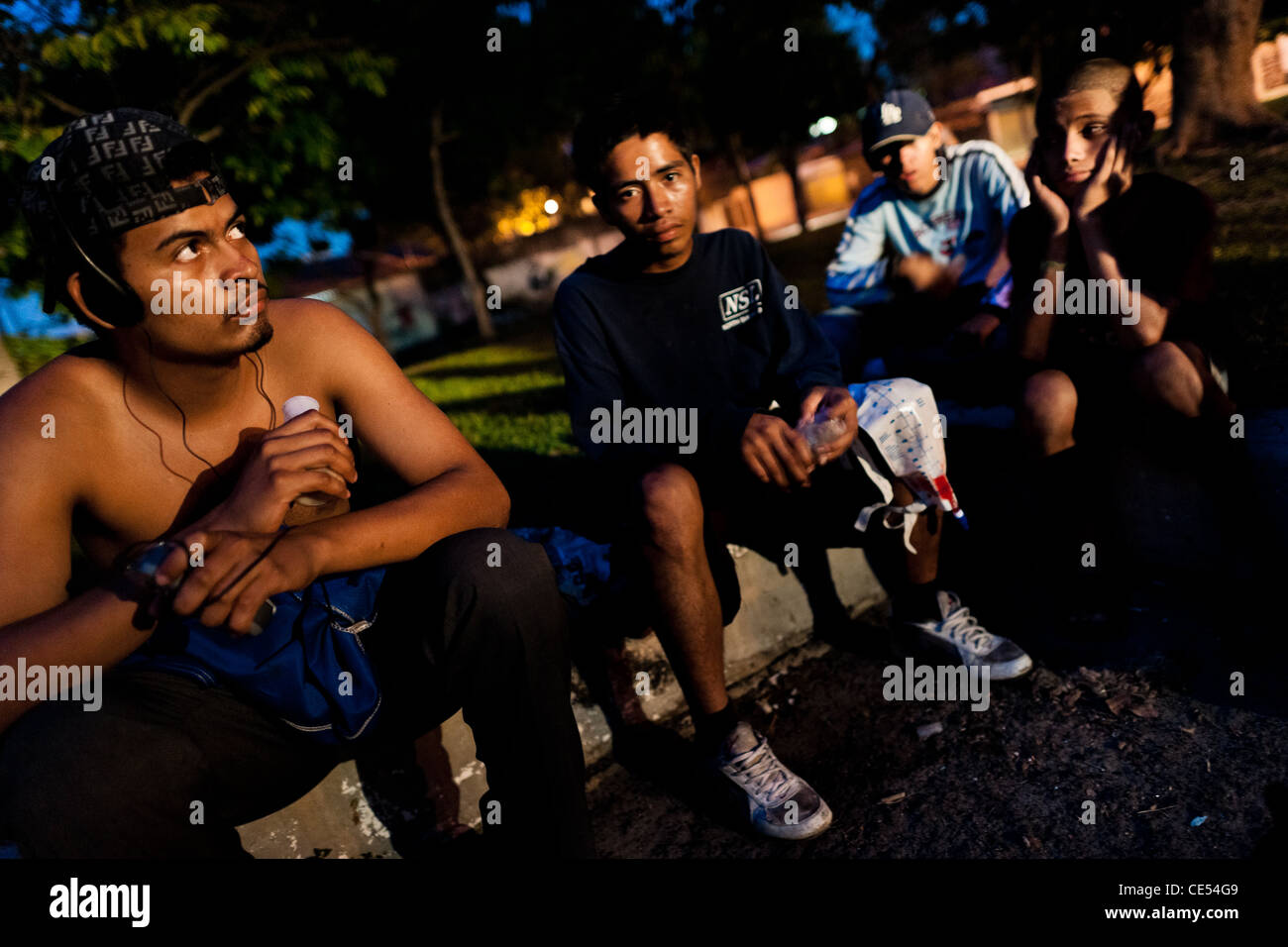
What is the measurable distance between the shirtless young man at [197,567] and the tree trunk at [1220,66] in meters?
12.7

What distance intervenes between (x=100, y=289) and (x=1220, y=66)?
1354cm

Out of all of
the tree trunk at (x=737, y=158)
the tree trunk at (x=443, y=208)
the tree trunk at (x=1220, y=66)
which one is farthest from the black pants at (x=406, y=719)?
the tree trunk at (x=737, y=158)

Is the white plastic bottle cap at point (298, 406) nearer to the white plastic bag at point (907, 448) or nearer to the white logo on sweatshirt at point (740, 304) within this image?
the white logo on sweatshirt at point (740, 304)

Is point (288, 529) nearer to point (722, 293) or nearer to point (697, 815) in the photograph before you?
point (697, 815)

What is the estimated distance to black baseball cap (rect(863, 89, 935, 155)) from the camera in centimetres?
390

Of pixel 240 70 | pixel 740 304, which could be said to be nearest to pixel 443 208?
pixel 240 70

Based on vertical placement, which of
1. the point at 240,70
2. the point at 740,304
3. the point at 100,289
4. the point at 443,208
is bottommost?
the point at 740,304

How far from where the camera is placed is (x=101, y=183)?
1979 millimetres

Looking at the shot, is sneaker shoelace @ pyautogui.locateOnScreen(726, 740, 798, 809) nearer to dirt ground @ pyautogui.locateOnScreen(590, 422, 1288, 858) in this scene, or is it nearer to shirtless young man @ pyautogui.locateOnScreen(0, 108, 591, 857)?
dirt ground @ pyautogui.locateOnScreen(590, 422, 1288, 858)

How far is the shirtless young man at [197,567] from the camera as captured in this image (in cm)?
164

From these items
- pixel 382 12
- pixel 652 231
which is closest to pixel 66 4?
pixel 382 12

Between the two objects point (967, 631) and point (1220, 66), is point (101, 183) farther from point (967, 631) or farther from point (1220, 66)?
point (1220, 66)

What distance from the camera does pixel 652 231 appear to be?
2.87m
